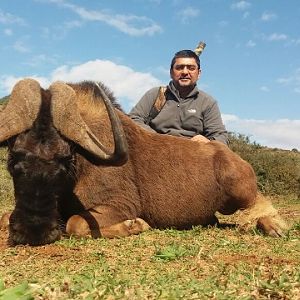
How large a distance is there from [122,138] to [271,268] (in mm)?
2066

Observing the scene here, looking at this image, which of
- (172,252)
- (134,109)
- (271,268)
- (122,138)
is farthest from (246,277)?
(134,109)

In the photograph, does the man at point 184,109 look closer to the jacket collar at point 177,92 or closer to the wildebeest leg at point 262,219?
the jacket collar at point 177,92

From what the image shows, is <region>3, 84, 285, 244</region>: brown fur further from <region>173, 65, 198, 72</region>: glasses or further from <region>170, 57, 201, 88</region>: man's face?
<region>173, 65, 198, 72</region>: glasses

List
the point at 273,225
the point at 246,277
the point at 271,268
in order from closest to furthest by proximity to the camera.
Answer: the point at 246,277, the point at 271,268, the point at 273,225

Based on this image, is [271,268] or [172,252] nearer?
[271,268]

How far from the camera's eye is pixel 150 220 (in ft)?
22.7

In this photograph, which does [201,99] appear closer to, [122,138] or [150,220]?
[150,220]

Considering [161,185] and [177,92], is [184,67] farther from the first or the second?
[161,185]

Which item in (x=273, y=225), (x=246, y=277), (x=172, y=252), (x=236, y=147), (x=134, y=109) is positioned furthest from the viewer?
(x=236, y=147)

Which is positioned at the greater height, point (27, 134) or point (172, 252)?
point (27, 134)

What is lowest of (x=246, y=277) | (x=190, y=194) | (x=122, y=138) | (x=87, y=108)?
(x=246, y=277)

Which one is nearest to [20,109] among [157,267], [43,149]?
[43,149]

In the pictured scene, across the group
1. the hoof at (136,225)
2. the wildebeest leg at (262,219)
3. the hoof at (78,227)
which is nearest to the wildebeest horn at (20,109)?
the hoof at (78,227)

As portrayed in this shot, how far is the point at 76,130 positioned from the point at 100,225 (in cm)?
116
